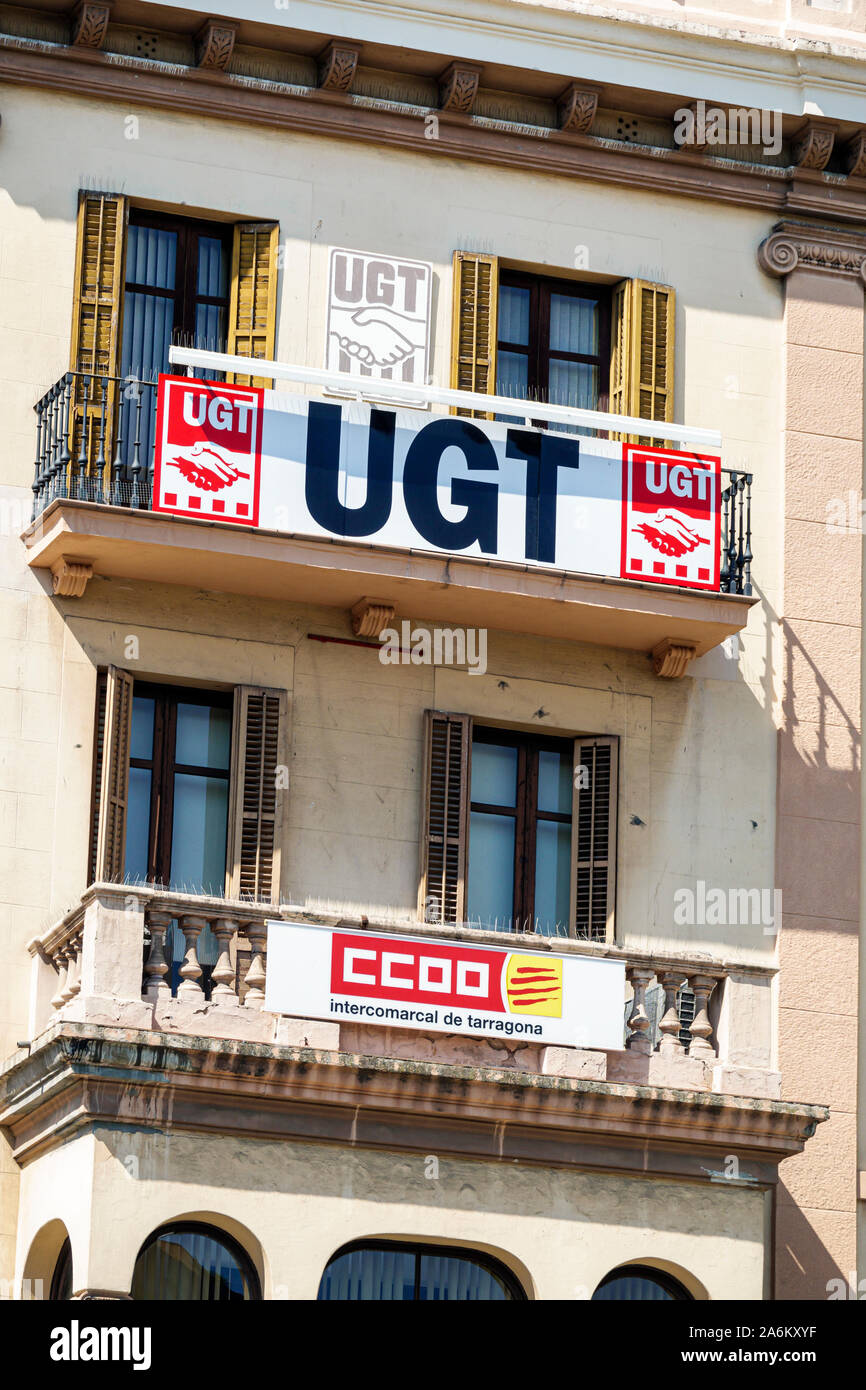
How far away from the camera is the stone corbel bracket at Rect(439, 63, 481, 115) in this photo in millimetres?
26312

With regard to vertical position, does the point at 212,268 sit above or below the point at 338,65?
below

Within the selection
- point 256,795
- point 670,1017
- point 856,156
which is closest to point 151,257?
point 256,795

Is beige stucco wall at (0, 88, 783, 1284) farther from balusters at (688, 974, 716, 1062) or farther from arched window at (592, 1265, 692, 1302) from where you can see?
arched window at (592, 1265, 692, 1302)

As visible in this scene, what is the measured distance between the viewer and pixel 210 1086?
72.1 ft

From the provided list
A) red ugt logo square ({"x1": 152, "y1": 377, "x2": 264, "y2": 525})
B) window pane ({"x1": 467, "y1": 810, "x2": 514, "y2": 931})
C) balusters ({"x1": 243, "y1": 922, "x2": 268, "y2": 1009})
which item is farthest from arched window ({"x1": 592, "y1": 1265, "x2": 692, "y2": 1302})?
red ugt logo square ({"x1": 152, "y1": 377, "x2": 264, "y2": 525})

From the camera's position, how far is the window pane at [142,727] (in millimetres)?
Answer: 24750

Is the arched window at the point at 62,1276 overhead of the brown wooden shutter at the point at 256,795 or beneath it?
beneath

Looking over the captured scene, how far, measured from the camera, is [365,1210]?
22.3 meters

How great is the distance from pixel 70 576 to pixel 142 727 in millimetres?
1432

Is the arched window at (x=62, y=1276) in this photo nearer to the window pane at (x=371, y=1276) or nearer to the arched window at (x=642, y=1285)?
the window pane at (x=371, y=1276)

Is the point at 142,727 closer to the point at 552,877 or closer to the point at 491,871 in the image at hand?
the point at 491,871

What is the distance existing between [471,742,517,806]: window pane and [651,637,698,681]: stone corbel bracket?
1394mm

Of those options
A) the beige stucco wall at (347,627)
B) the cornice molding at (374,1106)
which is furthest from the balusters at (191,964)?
the beige stucco wall at (347,627)
